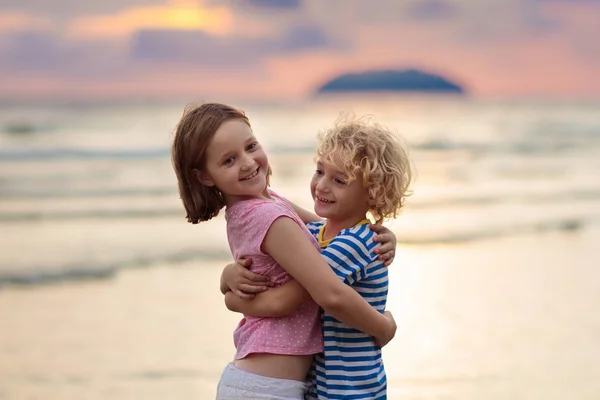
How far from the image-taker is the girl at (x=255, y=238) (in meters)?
3.12

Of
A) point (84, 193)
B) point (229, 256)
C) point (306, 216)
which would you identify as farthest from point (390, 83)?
point (306, 216)

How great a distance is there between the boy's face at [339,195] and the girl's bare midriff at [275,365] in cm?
52

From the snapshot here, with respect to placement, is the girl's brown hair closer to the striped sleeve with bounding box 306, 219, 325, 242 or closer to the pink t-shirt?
the pink t-shirt

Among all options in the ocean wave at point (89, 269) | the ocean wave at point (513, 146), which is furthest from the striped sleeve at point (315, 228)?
the ocean wave at point (513, 146)

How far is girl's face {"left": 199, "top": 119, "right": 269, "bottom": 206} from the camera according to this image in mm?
3178

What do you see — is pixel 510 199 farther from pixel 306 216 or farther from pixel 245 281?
pixel 245 281

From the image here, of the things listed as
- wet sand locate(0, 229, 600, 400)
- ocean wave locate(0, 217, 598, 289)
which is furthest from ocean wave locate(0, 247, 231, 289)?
wet sand locate(0, 229, 600, 400)

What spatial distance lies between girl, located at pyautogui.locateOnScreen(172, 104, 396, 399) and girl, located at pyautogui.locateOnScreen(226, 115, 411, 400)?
7 cm

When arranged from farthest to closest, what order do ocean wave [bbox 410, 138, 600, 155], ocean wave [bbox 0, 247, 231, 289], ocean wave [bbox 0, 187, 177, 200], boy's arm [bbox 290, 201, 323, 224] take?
1. ocean wave [bbox 410, 138, 600, 155]
2. ocean wave [bbox 0, 187, 177, 200]
3. ocean wave [bbox 0, 247, 231, 289]
4. boy's arm [bbox 290, 201, 323, 224]

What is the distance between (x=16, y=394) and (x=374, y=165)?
13.5ft

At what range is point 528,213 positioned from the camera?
45.9 ft

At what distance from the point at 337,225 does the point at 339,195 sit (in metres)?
0.17

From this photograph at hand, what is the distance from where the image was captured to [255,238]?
3.14 metres

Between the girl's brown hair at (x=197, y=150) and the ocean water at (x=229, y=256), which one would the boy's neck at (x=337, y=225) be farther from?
the ocean water at (x=229, y=256)
